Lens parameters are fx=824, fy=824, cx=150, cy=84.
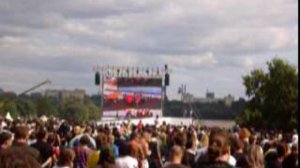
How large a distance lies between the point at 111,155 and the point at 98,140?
10.7ft

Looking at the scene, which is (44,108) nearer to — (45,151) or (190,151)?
(45,151)

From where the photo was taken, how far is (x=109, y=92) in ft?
238

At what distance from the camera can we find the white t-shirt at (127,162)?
36.9 feet

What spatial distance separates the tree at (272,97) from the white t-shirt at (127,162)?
66.6 m

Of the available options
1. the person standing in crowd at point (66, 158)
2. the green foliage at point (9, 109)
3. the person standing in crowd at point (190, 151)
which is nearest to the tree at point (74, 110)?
the green foliage at point (9, 109)

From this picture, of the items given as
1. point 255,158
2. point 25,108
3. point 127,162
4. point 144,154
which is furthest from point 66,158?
point 25,108

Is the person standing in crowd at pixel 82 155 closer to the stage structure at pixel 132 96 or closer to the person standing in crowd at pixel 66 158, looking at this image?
the person standing in crowd at pixel 66 158

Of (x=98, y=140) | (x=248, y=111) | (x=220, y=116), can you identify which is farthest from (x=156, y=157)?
(x=220, y=116)

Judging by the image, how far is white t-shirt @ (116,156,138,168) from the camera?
11250 millimetres

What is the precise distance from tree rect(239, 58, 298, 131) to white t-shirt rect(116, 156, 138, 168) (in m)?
66.6

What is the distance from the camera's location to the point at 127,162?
11.3 m

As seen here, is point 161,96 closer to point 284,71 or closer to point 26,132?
point 284,71

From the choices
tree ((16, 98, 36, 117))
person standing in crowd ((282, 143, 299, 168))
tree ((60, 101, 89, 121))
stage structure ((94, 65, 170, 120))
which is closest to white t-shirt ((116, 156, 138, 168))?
person standing in crowd ((282, 143, 299, 168))

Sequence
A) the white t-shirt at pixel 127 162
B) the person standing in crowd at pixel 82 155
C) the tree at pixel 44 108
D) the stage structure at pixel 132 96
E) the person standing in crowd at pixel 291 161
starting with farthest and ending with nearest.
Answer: the tree at pixel 44 108
the stage structure at pixel 132 96
the person standing in crowd at pixel 82 155
the person standing in crowd at pixel 291 161
the white t-shirt at pixel 127 162
